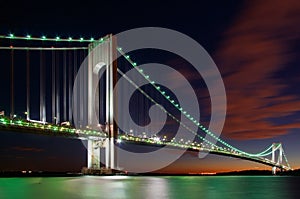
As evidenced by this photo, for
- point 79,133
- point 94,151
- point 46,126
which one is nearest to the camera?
point 46,126

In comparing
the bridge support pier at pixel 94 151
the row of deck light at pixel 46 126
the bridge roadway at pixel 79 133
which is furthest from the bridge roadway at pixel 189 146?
the row of deck light at pixel 46 126

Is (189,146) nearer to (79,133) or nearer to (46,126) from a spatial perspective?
(79,133)

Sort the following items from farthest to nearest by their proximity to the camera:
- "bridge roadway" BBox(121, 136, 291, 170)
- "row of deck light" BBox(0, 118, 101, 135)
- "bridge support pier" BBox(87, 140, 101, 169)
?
1. "bridge roadway" BBox(121, 136, 291, 170)
2. "bridge support pier" BBox(87, 140, 101, 169)
3. "row of deck light" BBox(0, 118, 101, 135)

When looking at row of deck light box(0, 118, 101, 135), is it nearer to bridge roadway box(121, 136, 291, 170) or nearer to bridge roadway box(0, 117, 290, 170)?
bridge roadway box(0, 117, 290, 170)

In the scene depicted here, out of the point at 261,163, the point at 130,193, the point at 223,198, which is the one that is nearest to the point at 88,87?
the point at 130,193

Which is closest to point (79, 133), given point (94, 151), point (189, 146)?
point (94, 151)

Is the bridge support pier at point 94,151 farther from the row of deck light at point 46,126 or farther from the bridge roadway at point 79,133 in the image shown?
the row of deck light at point 46,126

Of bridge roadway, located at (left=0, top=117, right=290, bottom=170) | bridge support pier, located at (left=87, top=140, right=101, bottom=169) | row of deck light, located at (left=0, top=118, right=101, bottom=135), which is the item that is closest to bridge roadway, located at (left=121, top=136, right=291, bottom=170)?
bridge roadway, located at (left=0, top=117, right=290, bottom=170)

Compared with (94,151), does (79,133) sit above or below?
above

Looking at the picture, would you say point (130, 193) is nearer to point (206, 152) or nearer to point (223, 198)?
point (223, 198)
